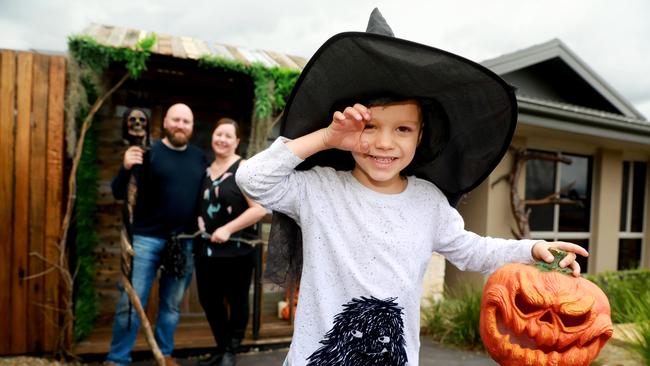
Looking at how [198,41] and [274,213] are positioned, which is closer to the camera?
[274,213]

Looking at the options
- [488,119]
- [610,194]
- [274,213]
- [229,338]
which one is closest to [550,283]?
[488,119]

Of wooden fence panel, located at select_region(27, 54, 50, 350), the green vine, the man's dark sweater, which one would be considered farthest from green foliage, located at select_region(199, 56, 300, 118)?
wooden fence panel, located at select_region(27, 54, 50, 350)

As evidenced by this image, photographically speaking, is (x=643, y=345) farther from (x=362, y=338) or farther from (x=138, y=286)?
(x=138, y=286)

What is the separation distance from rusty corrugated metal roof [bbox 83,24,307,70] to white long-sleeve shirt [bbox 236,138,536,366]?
273 centimetres

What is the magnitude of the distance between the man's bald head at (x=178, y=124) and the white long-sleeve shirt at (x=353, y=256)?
180 centimetres

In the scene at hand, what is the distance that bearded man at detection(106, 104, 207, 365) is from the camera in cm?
298

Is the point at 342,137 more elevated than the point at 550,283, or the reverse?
the point at 342,137

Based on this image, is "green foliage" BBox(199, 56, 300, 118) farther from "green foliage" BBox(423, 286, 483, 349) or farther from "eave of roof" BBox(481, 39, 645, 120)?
"eave of roof" BBox(481, 39, 645, 120)

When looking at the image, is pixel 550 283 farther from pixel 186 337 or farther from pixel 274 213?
pixel 186 337

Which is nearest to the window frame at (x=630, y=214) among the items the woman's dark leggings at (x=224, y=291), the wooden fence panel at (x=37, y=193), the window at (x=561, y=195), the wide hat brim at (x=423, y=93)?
the window at (x=561, y=195)

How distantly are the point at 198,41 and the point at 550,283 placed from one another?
14.0 ft

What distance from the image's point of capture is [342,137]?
54.6 inches

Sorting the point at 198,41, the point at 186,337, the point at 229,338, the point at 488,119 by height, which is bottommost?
the point at 186,337

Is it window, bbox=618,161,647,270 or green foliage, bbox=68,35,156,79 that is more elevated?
green foliage, bbox=68,35,156,79
